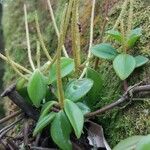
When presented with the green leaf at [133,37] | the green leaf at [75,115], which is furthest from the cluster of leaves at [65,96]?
the green leaf at [133,37]

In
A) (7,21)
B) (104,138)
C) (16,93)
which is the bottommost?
(7,21)

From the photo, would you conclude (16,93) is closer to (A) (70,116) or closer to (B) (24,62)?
(A) (70,116)

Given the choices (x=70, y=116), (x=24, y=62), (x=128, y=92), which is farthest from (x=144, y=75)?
(x=24, y=62)

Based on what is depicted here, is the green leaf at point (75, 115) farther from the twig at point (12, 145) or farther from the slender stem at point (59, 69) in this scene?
the twig at point (12, 145)

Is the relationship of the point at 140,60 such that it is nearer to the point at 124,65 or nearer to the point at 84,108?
the point at 124,65

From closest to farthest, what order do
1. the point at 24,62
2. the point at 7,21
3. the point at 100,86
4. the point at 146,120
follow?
the point at 146,120 → the point at 100,86 → the point at 24,62 → the point at 7,21

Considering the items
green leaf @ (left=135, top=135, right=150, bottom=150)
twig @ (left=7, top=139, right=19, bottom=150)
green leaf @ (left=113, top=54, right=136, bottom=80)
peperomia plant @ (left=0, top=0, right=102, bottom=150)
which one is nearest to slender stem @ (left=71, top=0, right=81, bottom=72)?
peperomia plant @ (left=0, top=0, right=102, bottom=150)
